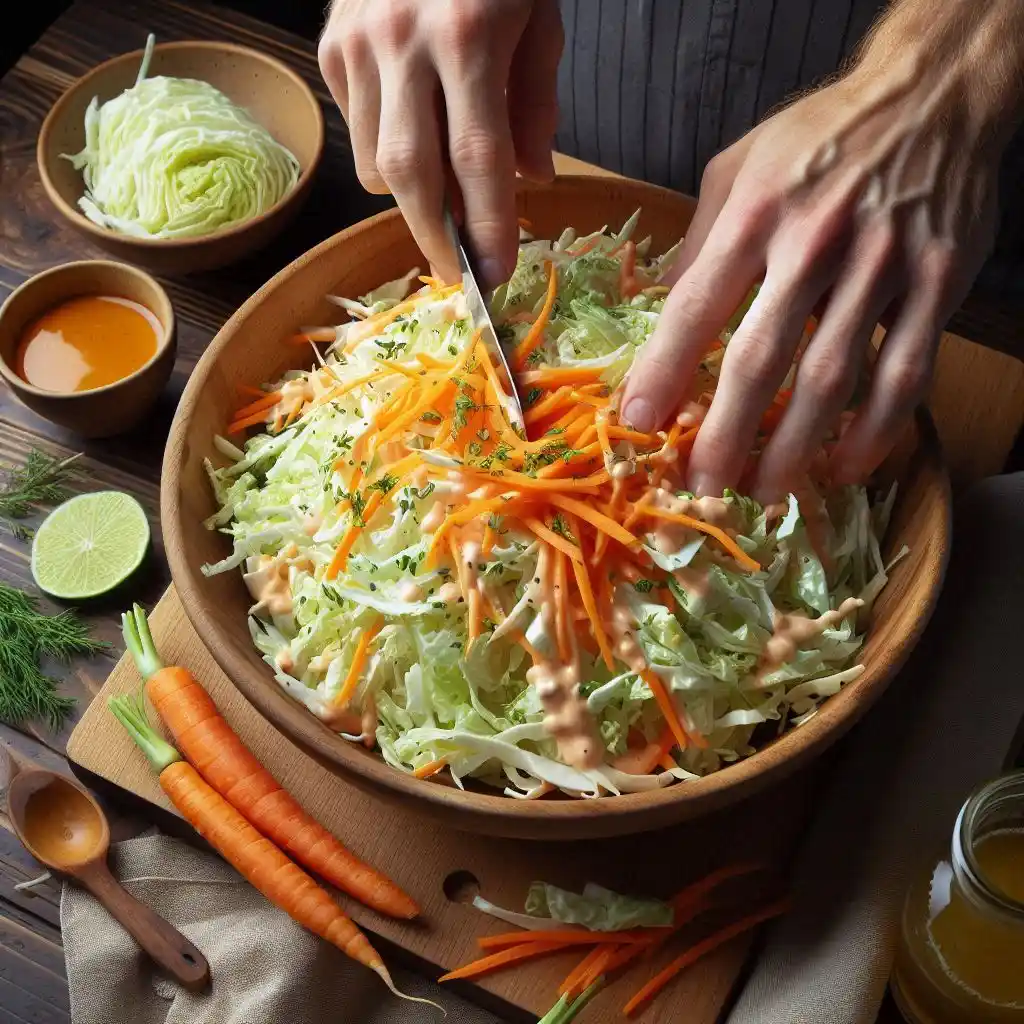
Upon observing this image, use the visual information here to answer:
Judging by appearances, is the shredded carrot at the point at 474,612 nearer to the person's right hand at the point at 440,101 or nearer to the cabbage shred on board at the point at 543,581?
the cabbage shred on board at the point at 543,581

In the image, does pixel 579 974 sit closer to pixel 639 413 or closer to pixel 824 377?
pixel 639 413

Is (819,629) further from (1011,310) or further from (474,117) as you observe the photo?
(1011,310)

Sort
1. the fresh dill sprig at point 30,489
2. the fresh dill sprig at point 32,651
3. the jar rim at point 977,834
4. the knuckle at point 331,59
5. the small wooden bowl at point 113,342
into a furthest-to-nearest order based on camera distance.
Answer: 1. the fresh dill sprig at point 30,489
2. the small wooden bowl at point 113,342
3. the fresh dill sprig at point 32,651
4. the knuckle at point 331,59
5. the jar rim at point 977,834

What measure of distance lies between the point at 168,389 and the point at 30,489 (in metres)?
0.37

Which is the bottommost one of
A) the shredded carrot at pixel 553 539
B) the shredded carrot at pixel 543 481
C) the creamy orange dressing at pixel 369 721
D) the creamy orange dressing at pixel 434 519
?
the creamy orange dressing at pixel 369 721

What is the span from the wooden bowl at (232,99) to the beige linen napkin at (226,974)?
4.34 feet

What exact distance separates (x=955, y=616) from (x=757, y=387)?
71 cm

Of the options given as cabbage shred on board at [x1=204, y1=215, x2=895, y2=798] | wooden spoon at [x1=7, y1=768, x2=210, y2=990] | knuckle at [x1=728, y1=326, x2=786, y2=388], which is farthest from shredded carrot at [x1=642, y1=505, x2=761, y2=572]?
wooden spoon at [x1=7, y1=768, x2=210, y2=990]

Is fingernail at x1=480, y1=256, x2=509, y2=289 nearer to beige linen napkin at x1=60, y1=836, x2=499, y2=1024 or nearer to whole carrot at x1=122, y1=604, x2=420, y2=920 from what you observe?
whole carrot at x1=122, y1=604, x2=420, y2=920

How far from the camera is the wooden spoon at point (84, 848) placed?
2.12m

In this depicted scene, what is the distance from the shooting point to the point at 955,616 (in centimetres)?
229

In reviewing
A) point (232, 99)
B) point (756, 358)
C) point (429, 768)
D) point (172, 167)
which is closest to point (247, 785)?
point (429, 768)

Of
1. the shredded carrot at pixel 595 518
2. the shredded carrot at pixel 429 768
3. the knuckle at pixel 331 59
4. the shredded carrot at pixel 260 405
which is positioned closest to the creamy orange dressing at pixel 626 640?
the shredded carrot at pixel 595 518

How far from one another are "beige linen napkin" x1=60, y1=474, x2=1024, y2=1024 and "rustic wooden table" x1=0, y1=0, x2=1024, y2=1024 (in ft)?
0.55
